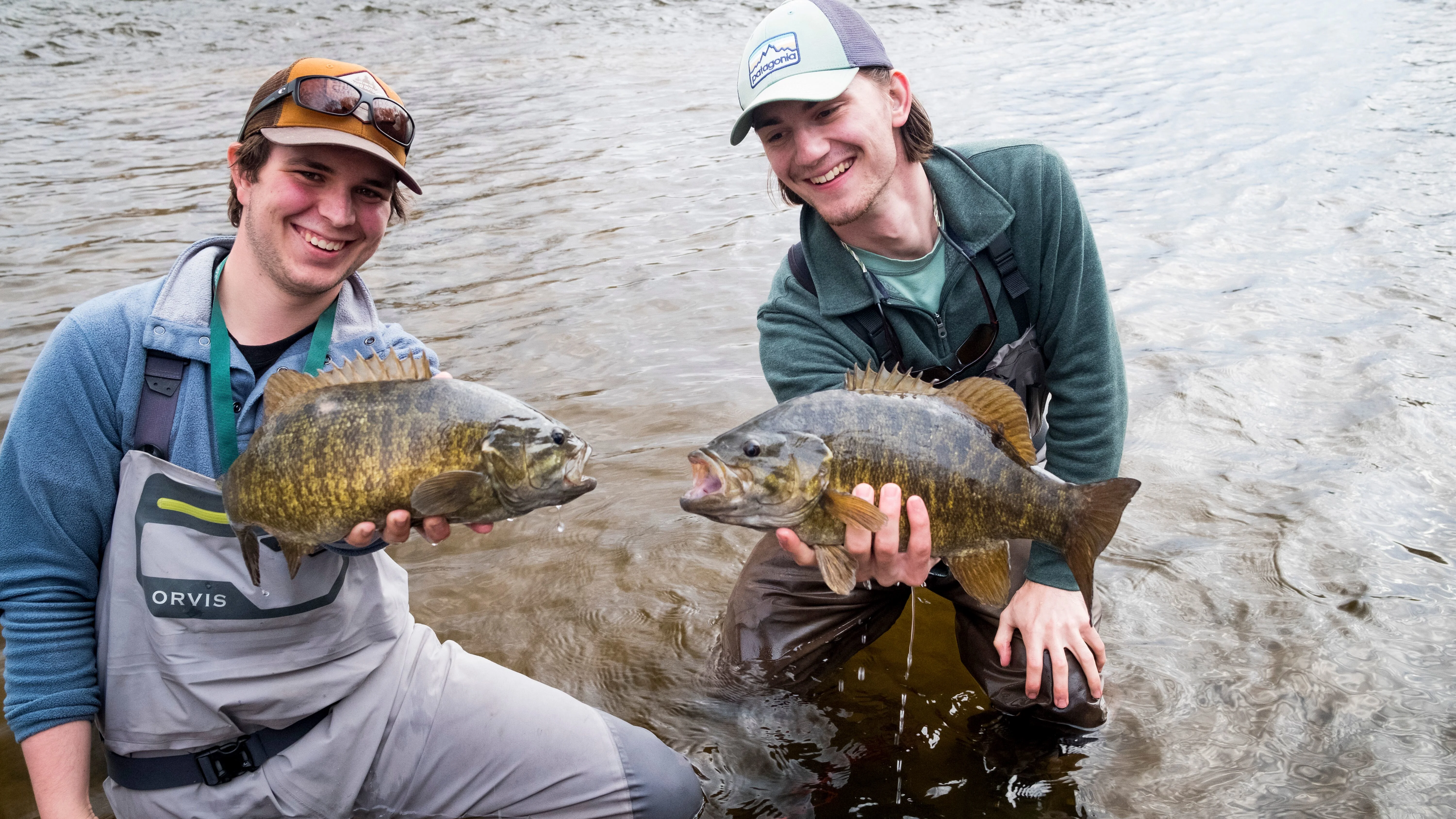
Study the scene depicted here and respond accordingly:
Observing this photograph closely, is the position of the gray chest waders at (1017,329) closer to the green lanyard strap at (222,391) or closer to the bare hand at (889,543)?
the bare hand at (889,543)

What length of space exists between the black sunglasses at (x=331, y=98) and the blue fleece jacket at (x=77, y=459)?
2.07 ft

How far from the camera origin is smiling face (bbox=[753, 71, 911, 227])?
12.2 ft

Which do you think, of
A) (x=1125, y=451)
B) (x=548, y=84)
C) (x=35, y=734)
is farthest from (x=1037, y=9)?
(x=35, y=734)

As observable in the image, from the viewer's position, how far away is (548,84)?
17.4 metres

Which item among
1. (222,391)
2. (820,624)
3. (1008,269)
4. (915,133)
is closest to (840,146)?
(915,133)

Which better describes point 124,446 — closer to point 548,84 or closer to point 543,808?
point 543,808

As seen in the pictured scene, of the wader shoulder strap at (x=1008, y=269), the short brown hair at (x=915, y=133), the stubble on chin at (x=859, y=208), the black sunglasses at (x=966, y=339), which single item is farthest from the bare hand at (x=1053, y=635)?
the short brown hair at (x=915, y=133)

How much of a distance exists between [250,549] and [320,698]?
1.83 ft

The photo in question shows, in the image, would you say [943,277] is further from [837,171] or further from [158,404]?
[158,404]

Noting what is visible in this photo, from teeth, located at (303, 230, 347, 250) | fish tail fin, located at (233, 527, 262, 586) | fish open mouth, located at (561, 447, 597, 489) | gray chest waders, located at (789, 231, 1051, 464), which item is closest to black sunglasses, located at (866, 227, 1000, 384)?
gray chest waders, located at (789, 231, 1051, 464)

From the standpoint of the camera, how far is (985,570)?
3.54 metres

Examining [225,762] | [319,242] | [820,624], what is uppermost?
[319,242]

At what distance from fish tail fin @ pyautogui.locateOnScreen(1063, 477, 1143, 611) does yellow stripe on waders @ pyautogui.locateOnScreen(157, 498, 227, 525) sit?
2.65m

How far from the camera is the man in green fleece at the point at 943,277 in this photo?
12.3 feet
